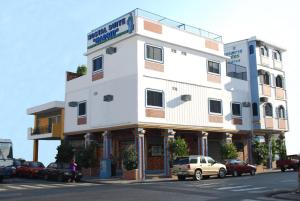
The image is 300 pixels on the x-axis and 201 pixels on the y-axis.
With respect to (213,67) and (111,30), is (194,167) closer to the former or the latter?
(213,67)

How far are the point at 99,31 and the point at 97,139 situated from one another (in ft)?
33.3

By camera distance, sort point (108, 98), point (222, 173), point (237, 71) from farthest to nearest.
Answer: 1. point (237, 71)
2. point (108, 98)
3. point (222, 173)

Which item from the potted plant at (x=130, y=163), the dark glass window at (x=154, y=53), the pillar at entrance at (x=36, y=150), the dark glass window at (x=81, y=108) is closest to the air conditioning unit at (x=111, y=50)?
the dark glass window at (x=154, y=53)

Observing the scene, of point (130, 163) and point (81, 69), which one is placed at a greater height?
point (81, 69)

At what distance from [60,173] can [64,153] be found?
21.9 feet

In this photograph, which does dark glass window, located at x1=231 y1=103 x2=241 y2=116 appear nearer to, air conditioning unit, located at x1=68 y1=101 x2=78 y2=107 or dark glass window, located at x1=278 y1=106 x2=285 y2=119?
dark glass window, located at x1=278 y1=106 x2=285 y2=119

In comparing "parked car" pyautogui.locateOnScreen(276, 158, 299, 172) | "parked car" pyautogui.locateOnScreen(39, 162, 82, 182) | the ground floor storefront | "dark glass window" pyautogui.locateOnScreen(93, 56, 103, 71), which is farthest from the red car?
"parked car" pyautogui.locateOnScreen(276, 158, 299, 172)

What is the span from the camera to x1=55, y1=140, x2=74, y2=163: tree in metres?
34.7

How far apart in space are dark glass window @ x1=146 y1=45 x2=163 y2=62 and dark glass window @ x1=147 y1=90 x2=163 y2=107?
9.19 ft

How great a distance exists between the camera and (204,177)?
29.3m

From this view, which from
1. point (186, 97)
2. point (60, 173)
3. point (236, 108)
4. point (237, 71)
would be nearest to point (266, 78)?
point (237, 71)

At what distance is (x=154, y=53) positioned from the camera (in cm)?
3156

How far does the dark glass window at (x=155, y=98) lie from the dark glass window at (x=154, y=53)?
9.19 ft

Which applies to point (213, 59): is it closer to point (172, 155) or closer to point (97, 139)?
point (172, 155)
